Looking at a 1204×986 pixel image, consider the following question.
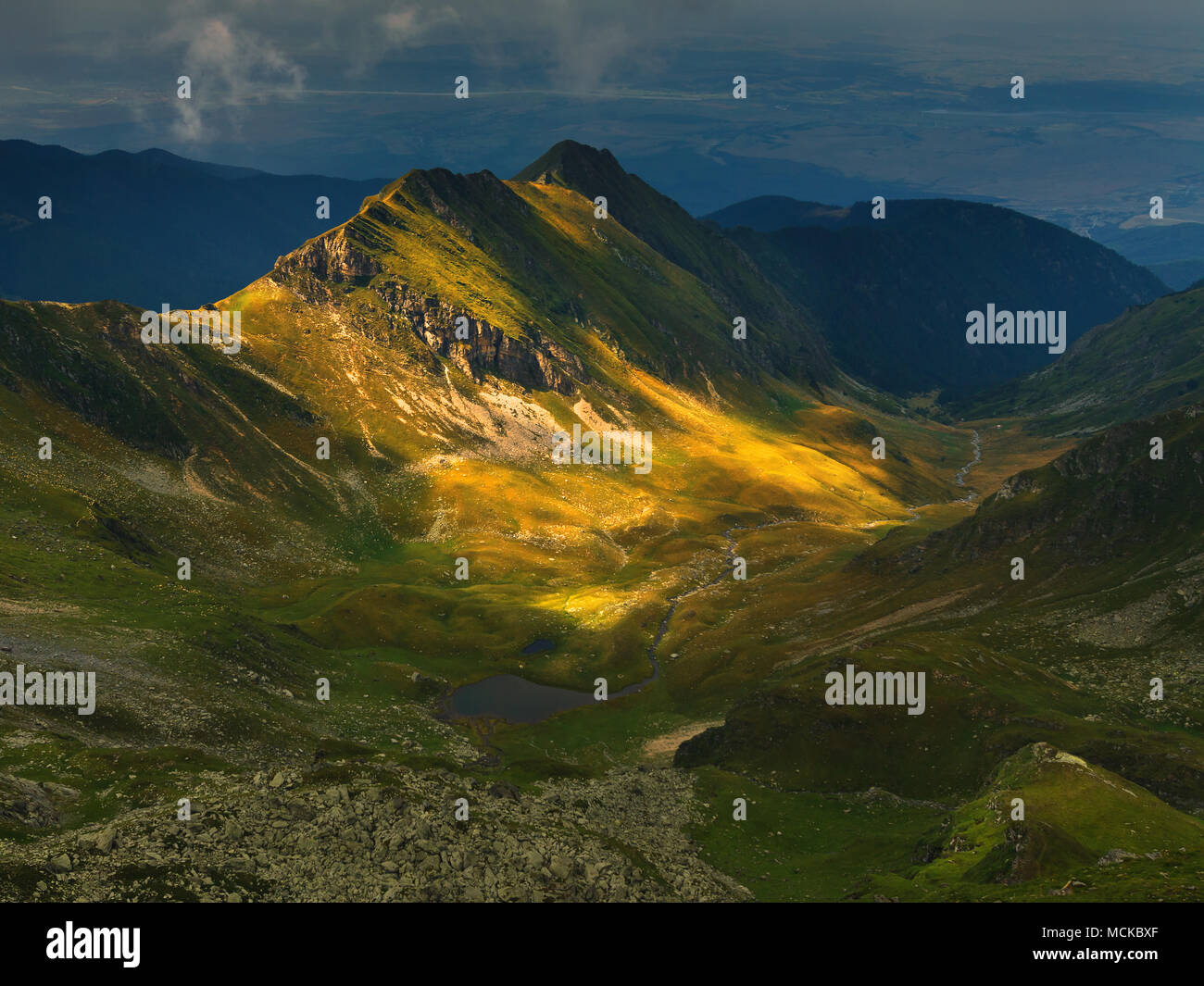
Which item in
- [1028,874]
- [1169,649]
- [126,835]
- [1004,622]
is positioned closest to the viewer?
[126,835]

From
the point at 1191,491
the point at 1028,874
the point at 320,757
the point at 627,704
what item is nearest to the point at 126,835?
the point at 320,757

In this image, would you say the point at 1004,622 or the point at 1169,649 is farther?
the point at 1004,622

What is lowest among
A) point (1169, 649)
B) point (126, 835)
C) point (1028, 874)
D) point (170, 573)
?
point (1028, 874)

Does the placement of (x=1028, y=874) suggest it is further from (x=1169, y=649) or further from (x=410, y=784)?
(x=1169, y=649)

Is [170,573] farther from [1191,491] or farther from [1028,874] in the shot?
[1191,491]

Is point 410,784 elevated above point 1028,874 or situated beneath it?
elevated above

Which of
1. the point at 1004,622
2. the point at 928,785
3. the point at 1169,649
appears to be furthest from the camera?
the point at 1004,622

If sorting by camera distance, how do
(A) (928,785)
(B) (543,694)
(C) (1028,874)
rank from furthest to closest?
(B) (543,694), (A) (928,785), (C) (1028,874)

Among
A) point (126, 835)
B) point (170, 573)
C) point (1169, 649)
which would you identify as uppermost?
point (170, 573)
